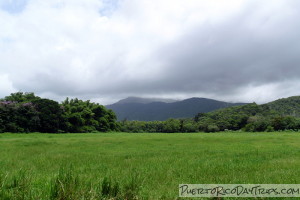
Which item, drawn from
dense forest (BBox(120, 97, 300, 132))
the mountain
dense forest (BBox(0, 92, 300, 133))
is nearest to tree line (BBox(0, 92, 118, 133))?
dense forest (BBox(0, 92, 300, 133))

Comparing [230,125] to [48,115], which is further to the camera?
[230,125]

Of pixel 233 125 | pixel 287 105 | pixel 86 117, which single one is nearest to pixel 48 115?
pixel 86 117

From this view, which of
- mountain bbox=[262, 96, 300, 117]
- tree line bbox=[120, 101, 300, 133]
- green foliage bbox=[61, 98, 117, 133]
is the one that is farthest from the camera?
mountain bbox=[262, 96, 300, 117]

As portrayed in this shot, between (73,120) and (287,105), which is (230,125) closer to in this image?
(73,120)

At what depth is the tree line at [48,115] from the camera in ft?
152

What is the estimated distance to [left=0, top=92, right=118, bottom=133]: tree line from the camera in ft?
152

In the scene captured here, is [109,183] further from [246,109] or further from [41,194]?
[246,109]

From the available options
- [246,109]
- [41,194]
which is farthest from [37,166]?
[246,109]

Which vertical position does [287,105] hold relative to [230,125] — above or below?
above

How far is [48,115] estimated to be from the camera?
170 feet

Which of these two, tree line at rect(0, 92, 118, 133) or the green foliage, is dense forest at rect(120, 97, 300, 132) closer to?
the green foliage

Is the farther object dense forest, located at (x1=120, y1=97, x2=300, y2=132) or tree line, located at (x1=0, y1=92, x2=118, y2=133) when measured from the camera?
dense forest, located at (x1=120, y1=97, x2=300, y2=132)

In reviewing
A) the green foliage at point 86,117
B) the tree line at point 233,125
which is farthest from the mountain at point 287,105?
the green foliage at point 86,117

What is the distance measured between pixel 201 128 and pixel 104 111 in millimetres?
38990
